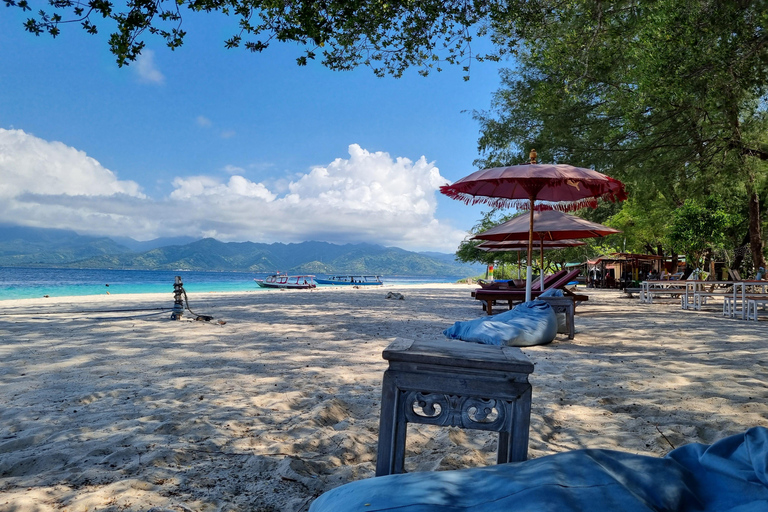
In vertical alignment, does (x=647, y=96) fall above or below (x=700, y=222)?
above

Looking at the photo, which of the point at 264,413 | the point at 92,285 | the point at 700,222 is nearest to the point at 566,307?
the point at 264,413

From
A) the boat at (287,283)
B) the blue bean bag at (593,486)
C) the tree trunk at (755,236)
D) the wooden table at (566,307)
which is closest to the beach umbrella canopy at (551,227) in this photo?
the wooden table at (566,307)

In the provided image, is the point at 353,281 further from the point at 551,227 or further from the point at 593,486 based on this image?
the point at 593,486

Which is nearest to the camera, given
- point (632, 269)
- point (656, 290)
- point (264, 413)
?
point (264, 413)

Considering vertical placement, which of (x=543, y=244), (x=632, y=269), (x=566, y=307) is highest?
(x=632, y=269)

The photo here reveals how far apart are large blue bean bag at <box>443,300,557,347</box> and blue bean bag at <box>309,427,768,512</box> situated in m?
4.25

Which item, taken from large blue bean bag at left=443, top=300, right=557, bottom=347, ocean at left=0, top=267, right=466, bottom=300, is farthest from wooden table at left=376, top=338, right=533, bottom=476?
Answer: ocean at left=0, top=267, right=466, bottom=300

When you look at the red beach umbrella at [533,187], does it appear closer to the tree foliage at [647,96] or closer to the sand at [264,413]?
the tree foliage at [647,96]

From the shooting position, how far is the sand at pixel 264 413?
2094mm

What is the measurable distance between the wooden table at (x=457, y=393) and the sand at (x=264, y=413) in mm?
589

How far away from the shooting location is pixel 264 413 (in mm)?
3125

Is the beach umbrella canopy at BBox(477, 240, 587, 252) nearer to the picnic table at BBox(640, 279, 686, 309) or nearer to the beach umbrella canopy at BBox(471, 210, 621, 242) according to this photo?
the beach umbrella canopy at BBox(471, 210, 621, 242)

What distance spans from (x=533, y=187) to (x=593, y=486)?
7.17m

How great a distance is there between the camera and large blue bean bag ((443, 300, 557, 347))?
5.71 metres
